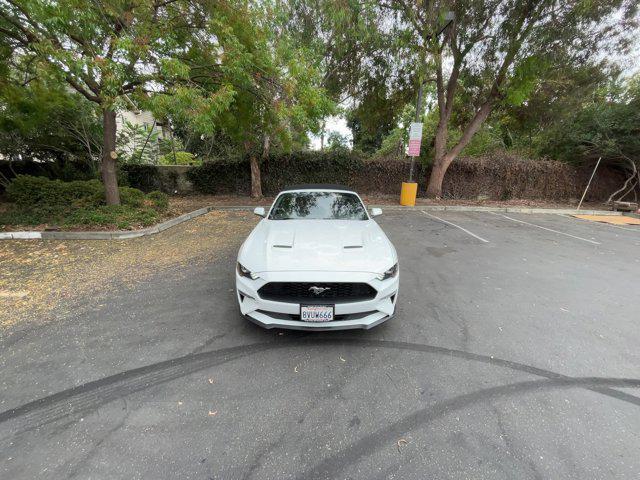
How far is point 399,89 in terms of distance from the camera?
12781 millimetres

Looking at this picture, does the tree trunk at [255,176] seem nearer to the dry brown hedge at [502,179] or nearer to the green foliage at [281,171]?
the green foliage at [281,171]

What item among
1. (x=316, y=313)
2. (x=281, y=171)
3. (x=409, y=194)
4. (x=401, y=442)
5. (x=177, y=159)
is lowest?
(x=401, y=442)

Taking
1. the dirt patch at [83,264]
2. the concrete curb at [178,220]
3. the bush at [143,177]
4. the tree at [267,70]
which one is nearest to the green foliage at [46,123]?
the bush at [143,177]

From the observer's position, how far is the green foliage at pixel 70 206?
6.88 m

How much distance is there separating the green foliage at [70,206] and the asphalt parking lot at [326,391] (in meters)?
3.97

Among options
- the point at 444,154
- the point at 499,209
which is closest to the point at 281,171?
the point at 444,154

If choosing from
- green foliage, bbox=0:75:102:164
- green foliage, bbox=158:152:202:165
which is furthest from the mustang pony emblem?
green foliage, bbox=158:152:202:165

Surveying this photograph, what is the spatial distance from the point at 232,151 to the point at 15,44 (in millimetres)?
11918

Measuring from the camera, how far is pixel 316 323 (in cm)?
258

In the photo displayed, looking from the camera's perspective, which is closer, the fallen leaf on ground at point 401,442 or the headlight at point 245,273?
the fallen leaf on ground at point 401,442

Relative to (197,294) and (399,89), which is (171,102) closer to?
(197,294)

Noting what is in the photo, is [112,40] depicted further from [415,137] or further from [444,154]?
[444,154]

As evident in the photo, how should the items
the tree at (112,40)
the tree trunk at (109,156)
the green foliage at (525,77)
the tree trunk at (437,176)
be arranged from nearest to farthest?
1. the tree at (112,40)
2. the tree trunk at (109,156)
3. the green foliage at (525,77)
4. the tree trunk at (437,176)

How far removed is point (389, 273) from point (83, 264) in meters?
5.11
